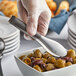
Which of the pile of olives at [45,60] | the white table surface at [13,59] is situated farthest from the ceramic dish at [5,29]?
the pile of olives at [45,60]

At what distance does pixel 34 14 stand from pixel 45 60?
0.14 m

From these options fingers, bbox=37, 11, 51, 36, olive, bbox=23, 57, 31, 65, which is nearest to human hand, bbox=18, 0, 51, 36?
fingers, bbox=37, 11, 51, 36

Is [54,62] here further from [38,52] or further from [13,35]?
[13,35]

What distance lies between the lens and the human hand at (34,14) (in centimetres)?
68

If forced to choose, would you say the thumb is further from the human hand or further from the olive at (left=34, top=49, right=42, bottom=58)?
the olive at (left=34, top=49, right=42, bottom=58)

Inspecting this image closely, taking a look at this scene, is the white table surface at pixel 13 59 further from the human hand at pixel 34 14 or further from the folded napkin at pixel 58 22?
the human hand at pixel 34 14

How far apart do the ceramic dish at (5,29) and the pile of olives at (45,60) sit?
0.19 metres

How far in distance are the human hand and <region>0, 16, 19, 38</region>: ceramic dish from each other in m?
0.10

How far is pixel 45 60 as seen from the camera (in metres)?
0.74

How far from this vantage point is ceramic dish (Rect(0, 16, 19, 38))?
0.94 meters

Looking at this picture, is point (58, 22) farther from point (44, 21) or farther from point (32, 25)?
point (32, 25)

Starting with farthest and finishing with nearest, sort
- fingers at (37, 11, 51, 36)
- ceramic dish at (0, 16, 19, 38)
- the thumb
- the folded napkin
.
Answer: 1. the folded napkin
2. ceramic dish at (0, 16, 19, 38)
3. fingers at (37, 11, 51, 36)
4. the thumb

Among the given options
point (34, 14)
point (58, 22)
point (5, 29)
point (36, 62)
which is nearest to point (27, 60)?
point (36, 62)

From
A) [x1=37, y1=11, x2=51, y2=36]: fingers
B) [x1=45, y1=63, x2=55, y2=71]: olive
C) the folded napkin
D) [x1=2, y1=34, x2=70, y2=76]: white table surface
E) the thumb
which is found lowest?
[x1=2, y1=34, x2=70, y2=76]: white table surface
